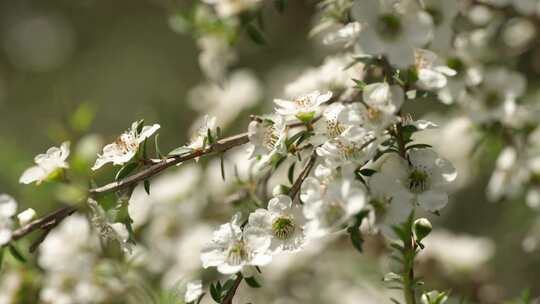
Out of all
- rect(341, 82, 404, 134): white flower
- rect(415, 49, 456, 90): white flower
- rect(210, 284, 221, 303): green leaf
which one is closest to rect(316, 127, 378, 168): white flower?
rect(341, 82, 404, 134): white flower

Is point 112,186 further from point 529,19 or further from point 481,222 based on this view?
point 481,222

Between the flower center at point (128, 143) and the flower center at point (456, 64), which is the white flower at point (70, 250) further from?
the flower center at point (456, 64)

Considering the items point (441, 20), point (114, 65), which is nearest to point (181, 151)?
point (441, 20)

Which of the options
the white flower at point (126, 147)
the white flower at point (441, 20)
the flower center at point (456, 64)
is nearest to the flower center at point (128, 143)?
the white flower at point (126, 147)

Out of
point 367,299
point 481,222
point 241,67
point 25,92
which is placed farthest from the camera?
point 25,92

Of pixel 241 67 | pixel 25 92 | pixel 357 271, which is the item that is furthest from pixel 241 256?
pixel 25 92

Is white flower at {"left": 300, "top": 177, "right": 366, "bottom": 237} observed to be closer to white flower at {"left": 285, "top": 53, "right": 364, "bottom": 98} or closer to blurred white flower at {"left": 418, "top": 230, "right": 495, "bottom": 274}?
white flower at {"left": 285, "top": 53, "right": 364, "bottom": 98}
